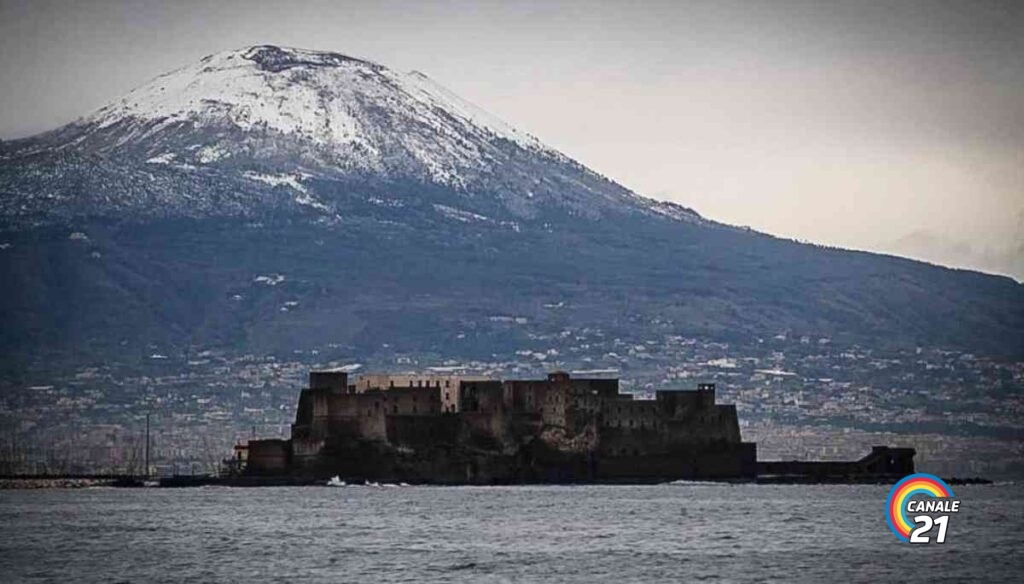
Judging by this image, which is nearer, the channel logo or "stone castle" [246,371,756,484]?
the channel logo

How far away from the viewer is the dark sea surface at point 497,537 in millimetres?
86438

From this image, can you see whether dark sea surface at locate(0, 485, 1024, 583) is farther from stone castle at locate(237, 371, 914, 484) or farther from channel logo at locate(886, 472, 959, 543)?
stone castle at locate(237, 371, 914, 484)

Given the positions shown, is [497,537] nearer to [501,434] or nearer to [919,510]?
[919,510]

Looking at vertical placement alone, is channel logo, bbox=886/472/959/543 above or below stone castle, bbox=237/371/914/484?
below

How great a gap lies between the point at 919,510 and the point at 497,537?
664 inches

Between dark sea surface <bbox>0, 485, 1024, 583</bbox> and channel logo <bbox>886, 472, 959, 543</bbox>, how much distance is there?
78 cm

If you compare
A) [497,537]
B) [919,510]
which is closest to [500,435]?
[919,510]

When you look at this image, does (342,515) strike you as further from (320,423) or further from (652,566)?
(652,566)

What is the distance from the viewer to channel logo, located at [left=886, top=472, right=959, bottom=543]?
334 ft

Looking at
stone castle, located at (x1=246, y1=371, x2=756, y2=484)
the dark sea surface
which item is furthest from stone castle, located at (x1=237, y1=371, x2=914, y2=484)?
the dark sea surface

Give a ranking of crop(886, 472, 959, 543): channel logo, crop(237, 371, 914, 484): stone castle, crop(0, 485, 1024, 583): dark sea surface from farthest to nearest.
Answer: crop(237, 371, 914, 484): stone castle, crop(886, 472, 959, 543): channel logo, crop(0, 485, 1024, 583): dark sea surface

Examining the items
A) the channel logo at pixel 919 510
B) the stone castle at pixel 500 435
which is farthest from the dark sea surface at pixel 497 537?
the stone castle at pixel 500 435

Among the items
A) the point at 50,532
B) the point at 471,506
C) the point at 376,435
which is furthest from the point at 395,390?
the point at 50,532

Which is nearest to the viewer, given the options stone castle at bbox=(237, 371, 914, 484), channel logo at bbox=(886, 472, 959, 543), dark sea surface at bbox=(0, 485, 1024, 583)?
dark sea surface at bbox=(0, 485, 1024, 583)
